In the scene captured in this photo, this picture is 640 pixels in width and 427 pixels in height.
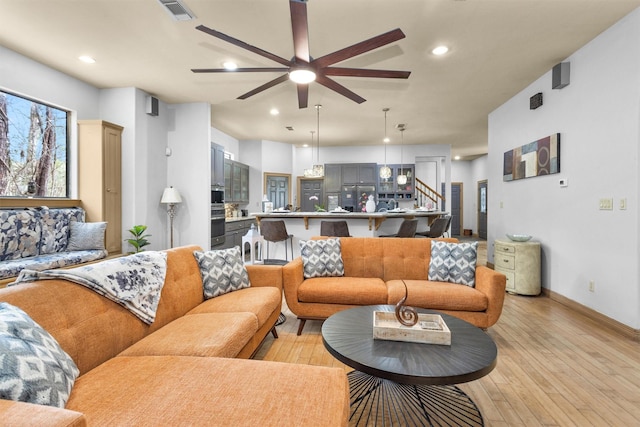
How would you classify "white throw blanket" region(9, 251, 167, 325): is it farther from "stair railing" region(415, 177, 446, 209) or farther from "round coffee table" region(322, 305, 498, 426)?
"stair railing" region(415, 177, 446, 209)

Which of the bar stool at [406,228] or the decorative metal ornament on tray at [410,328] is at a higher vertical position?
the bar stool at [406,228]

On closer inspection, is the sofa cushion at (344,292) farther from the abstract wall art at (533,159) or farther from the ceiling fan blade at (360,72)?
the abstract wall art at (533,159)

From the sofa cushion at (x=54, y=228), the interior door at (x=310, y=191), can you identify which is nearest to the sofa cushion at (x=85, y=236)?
the sofa cushion at (x=54, y=228)

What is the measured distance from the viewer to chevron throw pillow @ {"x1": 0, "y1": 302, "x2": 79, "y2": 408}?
926 mm

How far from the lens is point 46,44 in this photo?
345cm

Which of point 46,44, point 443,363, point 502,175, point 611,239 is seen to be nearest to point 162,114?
point 46,44

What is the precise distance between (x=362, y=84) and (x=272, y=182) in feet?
14.9

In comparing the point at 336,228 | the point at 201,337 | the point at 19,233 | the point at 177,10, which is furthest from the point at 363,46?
the point at 19,233

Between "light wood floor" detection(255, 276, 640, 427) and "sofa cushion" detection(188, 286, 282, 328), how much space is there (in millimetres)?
412

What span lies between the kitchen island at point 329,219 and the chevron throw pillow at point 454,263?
1.77 meters

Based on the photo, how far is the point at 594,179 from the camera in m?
3.32

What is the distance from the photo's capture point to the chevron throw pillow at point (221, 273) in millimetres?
2537

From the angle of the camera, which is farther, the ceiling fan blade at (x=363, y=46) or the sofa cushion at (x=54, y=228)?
the sofa cushion at (x=54, y=228)

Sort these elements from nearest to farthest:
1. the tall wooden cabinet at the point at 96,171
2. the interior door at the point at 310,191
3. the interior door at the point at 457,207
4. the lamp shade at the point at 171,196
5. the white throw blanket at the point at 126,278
Result: the white throw blanket at the point at 126,278
the tall wooden cabinet at the point at 96,171
the lamp shade at the point at 171,196
the interior door at the point at 310,191
the interior door at the point at 457,207
